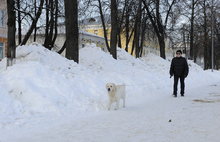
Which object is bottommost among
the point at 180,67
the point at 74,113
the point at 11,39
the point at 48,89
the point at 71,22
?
the point at 74,113

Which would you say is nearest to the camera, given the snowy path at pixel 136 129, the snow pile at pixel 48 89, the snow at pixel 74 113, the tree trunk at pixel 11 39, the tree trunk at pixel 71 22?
the snowy path at pixel 136 129

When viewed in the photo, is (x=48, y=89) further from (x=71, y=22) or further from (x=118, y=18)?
(x=118, y=18)

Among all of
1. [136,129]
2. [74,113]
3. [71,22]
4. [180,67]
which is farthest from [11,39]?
[180,67]

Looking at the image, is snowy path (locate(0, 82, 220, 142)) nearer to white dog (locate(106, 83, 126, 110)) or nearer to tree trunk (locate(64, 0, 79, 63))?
Result: white dog (locate(106, 83, 126, 110))

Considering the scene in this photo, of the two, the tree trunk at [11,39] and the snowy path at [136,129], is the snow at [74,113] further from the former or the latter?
the tree trunk at [11,39]

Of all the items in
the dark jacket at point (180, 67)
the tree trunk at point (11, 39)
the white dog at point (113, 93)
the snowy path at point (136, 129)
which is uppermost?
the tree trunk at point (11, 39)

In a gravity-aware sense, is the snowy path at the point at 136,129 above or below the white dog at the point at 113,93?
below

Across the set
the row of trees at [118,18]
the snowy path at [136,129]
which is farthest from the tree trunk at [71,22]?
the snowy path at [136,129]

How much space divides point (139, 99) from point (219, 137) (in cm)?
576

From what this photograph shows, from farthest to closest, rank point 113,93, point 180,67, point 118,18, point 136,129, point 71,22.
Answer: point 118,18 < point 71,22 < point 180,67 < point 113,93 < point 136,129

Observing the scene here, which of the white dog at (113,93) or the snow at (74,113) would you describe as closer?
the snow at (74,113)

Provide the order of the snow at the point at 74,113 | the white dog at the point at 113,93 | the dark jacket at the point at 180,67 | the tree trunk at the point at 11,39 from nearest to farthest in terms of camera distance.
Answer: the snow at the point at 74,113 → the white dog at the point at 113,93 → the tree trunk at the point at 11,39 → the dark jacket at the point at 180,67

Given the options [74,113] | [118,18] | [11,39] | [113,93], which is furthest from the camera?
[118,18]

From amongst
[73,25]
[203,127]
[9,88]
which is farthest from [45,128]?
[73,25]
